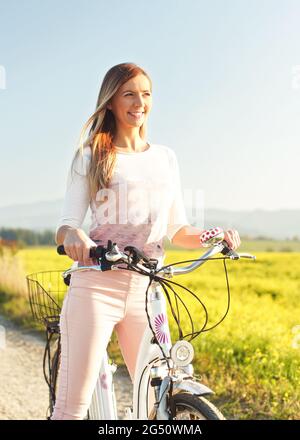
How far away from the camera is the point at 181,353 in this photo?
2.04 metres

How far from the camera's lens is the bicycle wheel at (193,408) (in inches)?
76.4

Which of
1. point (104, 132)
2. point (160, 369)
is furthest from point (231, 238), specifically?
point (104, 132)

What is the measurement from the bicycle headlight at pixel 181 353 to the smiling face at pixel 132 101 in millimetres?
830

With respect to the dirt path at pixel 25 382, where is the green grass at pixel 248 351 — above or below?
above

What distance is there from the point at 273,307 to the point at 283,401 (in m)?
3.32

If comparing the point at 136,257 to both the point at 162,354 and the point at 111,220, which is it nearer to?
the point at 111,220

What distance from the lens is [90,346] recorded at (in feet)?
7.32

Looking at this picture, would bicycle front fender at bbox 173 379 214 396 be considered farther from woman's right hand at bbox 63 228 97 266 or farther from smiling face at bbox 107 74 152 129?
smiling face at bbox 107 74 152 129

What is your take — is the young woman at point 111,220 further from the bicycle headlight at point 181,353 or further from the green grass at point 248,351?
the green grass at point 248,351

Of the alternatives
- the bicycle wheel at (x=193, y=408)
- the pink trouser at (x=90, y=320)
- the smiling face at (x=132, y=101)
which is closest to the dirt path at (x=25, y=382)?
the pink trouser at (x=90, y=320)

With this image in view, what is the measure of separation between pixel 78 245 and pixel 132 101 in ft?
2.06

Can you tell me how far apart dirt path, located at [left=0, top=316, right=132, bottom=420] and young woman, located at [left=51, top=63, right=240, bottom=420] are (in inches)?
89.1
